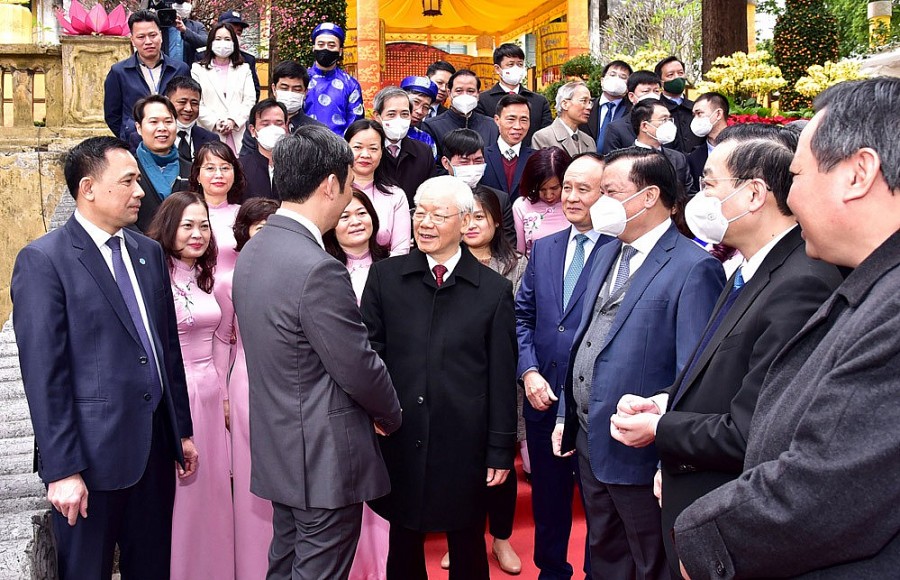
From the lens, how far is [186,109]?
562 centimetres

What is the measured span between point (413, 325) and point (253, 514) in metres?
1.30

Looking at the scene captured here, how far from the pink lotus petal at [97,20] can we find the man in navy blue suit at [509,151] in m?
3.60

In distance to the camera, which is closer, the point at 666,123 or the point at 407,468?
the point at 407,468

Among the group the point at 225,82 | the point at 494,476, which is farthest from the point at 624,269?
the point at 225,82

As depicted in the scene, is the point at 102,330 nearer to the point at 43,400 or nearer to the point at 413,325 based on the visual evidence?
the point at 43,400

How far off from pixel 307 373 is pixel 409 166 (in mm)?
2930

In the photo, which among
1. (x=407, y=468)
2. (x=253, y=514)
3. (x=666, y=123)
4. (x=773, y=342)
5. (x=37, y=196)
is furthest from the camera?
(x=37, y=196)

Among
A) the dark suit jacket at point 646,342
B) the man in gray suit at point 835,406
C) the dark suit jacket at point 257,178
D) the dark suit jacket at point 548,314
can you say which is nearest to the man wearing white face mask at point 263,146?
the dark suit jacket at point 257,178

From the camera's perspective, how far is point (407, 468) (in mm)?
3432

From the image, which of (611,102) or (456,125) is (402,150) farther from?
(611,102)

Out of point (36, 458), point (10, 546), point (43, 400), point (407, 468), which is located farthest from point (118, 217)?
point (407, 468)

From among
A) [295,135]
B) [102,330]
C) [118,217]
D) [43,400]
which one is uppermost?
[295,135]

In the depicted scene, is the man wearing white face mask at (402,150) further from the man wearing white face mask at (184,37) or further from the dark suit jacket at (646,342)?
the man wearing white face mask at (184,37)

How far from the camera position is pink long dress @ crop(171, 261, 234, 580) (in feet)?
12.6
